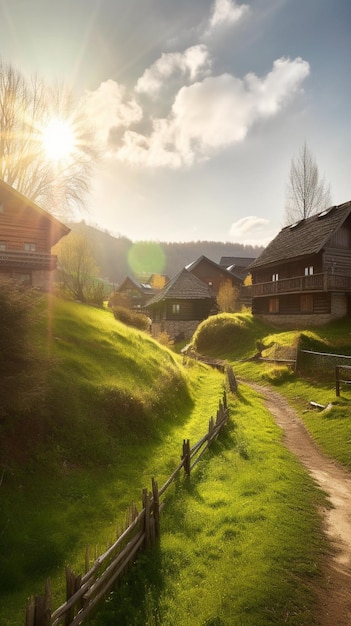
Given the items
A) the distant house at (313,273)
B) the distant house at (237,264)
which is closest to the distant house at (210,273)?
the distant house at (237,264)

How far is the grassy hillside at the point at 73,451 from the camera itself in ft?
21.7

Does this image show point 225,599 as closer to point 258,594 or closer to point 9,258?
point 258,594

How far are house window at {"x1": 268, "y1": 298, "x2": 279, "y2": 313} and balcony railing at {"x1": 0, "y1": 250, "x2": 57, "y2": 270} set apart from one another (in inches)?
933

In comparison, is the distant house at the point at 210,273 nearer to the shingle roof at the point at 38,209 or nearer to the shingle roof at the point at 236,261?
the shingle roof at the point at 236,261

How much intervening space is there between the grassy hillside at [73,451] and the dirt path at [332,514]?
3880 mm

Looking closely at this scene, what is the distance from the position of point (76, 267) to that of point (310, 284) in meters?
28.3

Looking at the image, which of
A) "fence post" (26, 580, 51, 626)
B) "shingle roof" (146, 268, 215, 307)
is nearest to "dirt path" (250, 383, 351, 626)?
"fence post" (26, 580, 51, 626)

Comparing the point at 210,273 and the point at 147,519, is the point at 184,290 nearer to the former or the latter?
the point at 210,273

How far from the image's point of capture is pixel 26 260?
25.1m

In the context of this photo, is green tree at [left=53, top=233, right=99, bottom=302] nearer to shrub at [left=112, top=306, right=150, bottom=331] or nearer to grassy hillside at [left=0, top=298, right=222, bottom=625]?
shrub at [left=112, top=306, right=150, bottom=331]

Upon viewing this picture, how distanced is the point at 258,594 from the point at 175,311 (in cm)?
4056

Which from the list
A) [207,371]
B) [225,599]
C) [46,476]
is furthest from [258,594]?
[207,371]

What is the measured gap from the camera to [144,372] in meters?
16.7

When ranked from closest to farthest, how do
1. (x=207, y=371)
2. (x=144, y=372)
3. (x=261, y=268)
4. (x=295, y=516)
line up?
(x=295, y=516)
(x=144, y=372)
(x=207, y=371)
(x=261, y=268)
